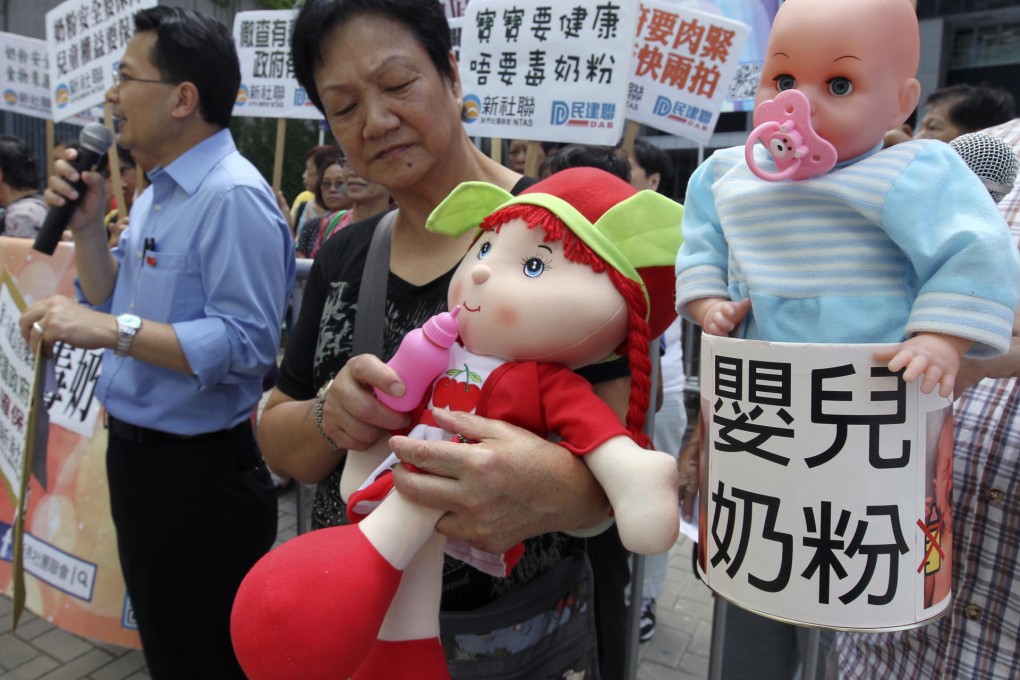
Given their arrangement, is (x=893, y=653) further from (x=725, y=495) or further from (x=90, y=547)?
(x=90, y=547)

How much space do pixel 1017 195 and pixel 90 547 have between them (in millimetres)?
3083

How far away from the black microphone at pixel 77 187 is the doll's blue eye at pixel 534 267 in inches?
73.3

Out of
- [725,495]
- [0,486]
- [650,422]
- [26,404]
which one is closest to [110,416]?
[26,404]

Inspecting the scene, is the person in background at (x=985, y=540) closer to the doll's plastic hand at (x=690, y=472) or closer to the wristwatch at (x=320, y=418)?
the doll's plastic hand at (x=690, y=472)

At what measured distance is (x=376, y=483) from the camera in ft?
3.53

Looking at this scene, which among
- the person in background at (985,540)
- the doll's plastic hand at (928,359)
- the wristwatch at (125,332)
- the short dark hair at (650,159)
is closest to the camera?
the doll's plastic hand at (928,359)

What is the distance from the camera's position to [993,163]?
0.98m

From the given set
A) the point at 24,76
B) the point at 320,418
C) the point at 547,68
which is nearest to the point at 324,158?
the point at 24,76

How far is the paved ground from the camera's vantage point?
9.93 ft

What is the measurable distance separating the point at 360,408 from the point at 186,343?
1088mm

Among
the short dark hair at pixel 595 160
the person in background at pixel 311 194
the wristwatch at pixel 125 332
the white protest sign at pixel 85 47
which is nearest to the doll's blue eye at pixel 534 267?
the wristwatch at pixel 125 332

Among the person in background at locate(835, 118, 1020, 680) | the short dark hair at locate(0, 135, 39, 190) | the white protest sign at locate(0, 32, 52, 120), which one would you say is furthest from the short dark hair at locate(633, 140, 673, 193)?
the white protest sign at locate(0, 32, 52, 120)

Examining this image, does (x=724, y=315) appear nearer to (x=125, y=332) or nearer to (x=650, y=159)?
(x=125, y=332)

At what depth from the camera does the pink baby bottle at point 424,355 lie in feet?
3.47
